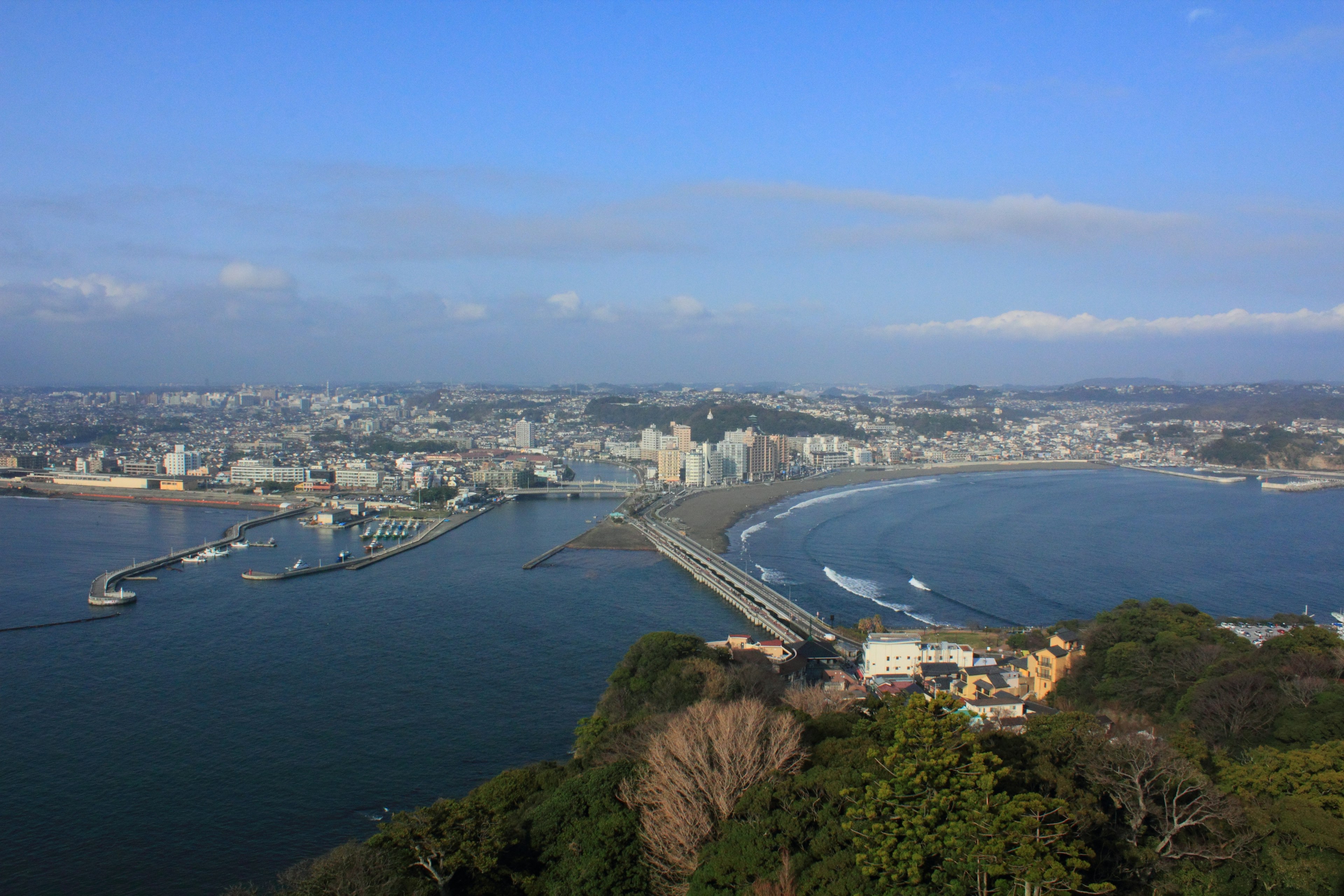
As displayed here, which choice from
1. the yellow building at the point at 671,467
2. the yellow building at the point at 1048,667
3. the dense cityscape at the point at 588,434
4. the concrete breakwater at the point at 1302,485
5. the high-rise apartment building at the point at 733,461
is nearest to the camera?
the yellow building at the point at 1048,667

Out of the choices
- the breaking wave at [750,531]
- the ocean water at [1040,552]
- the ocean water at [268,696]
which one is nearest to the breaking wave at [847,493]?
the ocean water at [1040,552]

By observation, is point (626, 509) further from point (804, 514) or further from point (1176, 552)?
point (1176, 552)

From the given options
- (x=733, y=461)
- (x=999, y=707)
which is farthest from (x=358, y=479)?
(x=999, y=707)

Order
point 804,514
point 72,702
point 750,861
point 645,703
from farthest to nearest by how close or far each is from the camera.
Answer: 1. point 804,514
2. point 72,702
3. point 645,703
4. point 750,861

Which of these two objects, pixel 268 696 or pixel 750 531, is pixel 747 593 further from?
pixel 268 696

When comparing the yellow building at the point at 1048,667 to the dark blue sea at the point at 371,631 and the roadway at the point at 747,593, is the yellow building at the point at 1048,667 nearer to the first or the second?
the roadway at the point at 747,593

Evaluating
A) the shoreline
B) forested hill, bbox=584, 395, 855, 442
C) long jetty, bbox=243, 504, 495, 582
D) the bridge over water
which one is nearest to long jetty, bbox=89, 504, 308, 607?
long jetty, bbox=243, 504, 495, 582

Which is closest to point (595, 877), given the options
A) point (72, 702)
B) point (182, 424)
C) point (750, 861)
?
point (750, 861)
